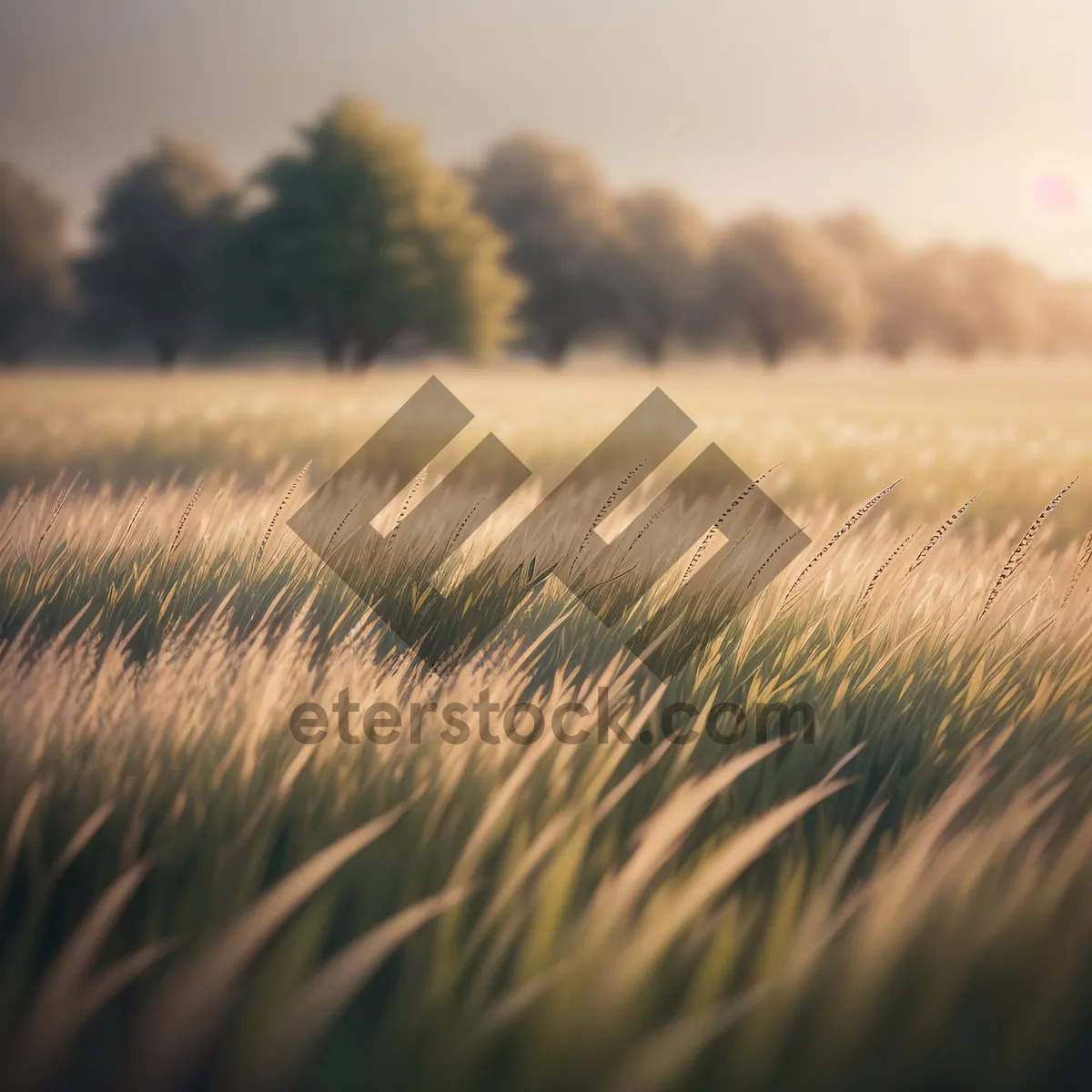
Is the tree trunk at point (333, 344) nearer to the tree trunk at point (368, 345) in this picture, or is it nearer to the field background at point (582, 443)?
the tree trunk at point (368, 345)

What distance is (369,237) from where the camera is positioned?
84.2ft

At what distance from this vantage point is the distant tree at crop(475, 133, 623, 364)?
4097cm

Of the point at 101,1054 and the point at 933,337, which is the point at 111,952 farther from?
the point at 933,337

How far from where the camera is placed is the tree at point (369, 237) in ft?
83.1

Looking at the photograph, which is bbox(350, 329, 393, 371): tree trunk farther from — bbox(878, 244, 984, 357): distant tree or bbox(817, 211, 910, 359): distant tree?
bbox(878, 244, 984, 357): distant tree

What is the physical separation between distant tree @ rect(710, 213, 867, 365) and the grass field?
45438mm

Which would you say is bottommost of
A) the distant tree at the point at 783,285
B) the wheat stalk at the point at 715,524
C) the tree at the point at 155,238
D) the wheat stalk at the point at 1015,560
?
the wheat stalk at the point at 1015,560

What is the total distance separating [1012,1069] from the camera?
104 centimetres

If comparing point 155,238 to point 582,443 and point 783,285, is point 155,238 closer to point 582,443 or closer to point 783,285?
point 783,285

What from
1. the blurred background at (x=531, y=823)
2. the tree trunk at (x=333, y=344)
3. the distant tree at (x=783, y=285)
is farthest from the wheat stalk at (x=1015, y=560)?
the distant tree at (x=783, y=285)

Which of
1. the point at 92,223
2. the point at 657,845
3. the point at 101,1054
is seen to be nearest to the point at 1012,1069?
the point at 657,845

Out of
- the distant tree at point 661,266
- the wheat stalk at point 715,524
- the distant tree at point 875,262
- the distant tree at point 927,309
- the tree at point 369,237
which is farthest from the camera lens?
the distant tree at point 927,309

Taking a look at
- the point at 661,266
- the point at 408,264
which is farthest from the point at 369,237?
the point at 661,266

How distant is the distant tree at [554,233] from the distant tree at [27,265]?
66.8ft
